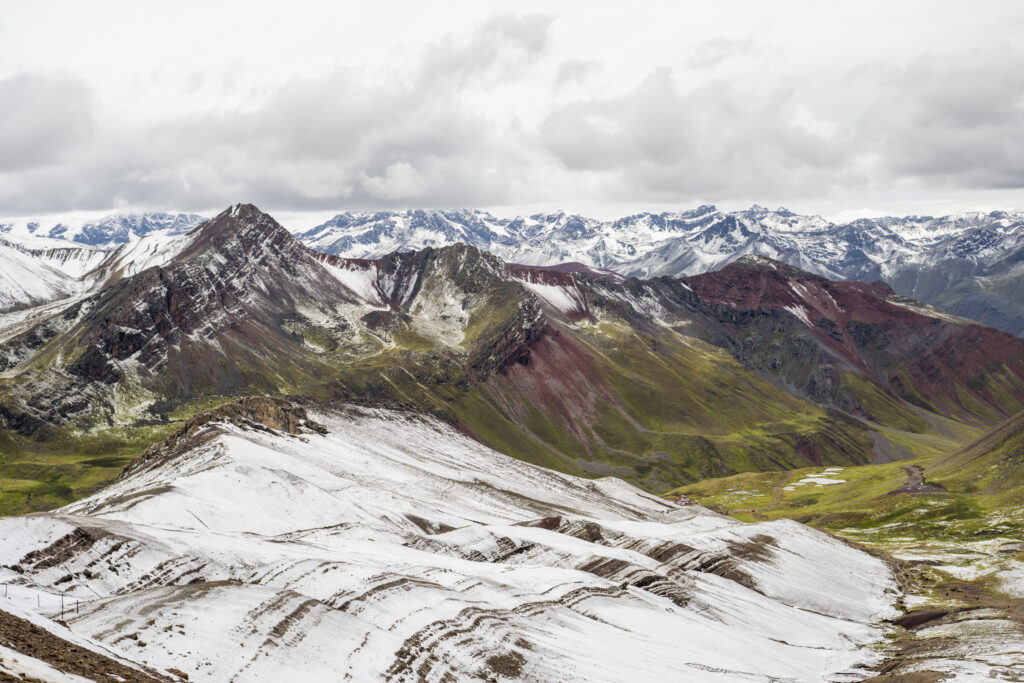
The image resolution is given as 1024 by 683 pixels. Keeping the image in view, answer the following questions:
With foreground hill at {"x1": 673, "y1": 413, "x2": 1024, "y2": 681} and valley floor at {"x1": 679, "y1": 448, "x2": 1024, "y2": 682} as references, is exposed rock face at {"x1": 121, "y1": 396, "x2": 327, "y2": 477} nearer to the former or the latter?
valley floor at {"x1": 679, "y1": 448, "x2": 1024, "y2": 682}

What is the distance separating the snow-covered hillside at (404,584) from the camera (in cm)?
5444

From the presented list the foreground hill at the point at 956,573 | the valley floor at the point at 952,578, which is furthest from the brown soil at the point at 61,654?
the foreground hill at the point at 956,573

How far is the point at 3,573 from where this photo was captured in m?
64.3

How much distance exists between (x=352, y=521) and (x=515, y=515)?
147 feet

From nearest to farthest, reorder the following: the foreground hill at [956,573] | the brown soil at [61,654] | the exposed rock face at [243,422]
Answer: the brown soil at [61,654] → the foreground hill at [956,573] → the exposed rock face at [243,422]

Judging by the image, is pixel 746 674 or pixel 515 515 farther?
pixel 515 515

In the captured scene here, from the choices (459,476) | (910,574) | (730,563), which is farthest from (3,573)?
(910,574)

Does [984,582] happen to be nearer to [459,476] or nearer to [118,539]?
[459,476]

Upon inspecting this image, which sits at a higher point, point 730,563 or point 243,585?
A: point 243,585

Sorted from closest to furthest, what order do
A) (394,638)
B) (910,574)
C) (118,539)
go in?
(394,638)
(118,539)
(910,574)

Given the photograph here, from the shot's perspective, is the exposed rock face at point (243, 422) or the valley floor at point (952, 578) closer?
the valley floor at point (952, 578)

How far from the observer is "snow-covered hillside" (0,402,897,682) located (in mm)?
54438

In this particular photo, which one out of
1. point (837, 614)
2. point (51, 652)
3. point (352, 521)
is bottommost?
point (837, 614)

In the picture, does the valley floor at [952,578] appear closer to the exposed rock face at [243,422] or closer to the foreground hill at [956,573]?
the foreground hill at [956,573]
